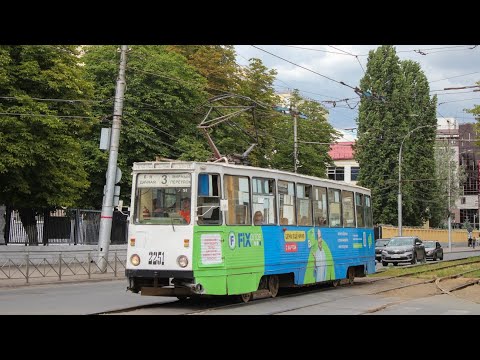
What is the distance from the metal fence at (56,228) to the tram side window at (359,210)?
15.0m

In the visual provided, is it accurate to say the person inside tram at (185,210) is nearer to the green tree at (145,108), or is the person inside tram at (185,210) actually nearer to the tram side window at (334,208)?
the tram side window at (334,208)

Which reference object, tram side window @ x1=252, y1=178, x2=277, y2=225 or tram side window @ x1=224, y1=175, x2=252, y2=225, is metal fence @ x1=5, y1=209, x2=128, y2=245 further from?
tram side window @ x1=224, y1=175, x2=252, y2=225

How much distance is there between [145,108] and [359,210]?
19.5m

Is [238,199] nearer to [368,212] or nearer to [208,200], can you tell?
[208,200]

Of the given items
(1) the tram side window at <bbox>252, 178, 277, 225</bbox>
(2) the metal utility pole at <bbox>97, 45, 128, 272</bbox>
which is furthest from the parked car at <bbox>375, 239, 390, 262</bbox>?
(1) the tram side window at <bbox>252, 178, 277, 225</bbox>

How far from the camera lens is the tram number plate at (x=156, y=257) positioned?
15.2 m

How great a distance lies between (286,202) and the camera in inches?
726

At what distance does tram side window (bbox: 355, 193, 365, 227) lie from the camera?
23469 mm

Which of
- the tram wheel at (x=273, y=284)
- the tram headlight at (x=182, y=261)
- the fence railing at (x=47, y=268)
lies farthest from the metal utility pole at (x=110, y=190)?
the tram headlight at (x=182, y=261)

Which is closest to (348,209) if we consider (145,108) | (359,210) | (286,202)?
(359,210)
